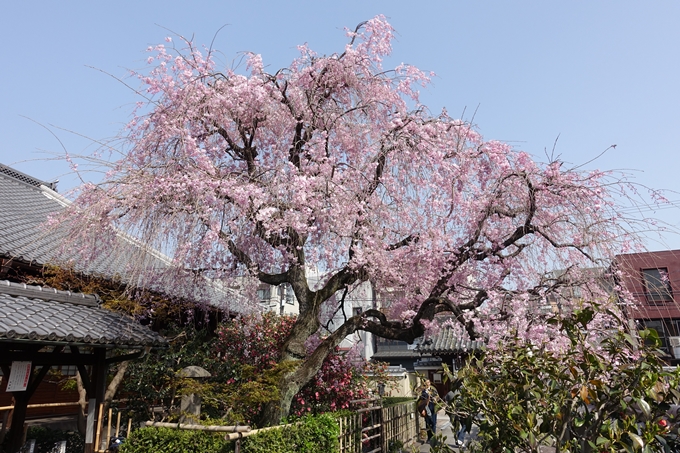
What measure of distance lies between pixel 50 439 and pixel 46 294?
3575mm

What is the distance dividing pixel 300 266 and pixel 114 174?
3.22 m

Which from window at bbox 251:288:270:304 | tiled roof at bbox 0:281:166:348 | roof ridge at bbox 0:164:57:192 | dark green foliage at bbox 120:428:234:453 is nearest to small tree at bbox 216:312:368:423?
window at bbox 251:288:270:304

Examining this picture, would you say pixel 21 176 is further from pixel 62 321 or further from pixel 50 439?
pixel 62 321

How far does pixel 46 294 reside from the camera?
734 cm

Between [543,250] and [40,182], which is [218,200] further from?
[40,182]

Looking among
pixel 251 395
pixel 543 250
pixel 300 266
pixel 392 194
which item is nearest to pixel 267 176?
pixel 300 266

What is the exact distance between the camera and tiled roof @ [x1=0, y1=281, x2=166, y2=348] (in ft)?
18.8

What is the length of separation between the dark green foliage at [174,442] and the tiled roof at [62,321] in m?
1.33

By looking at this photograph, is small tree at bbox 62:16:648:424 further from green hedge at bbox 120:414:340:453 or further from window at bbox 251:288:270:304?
window at bbox 251:288:270:304

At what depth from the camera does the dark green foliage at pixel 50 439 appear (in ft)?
28.6

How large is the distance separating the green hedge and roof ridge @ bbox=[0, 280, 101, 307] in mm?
2529

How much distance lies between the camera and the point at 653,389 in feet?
9.25

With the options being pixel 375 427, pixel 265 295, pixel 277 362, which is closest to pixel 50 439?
pixel 277 362

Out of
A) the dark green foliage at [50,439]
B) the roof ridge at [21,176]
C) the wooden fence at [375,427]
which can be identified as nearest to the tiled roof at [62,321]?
the dark green foliage at [50,439]
